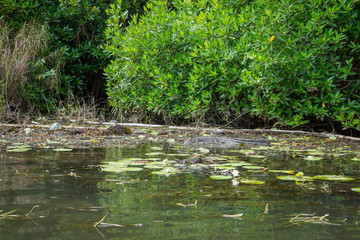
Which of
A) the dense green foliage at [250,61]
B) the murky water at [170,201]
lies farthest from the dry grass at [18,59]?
the murky water at [170,201]

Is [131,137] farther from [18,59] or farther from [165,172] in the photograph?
[18,59]

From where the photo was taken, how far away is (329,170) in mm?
2992

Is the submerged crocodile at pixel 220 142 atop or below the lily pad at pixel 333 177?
atop

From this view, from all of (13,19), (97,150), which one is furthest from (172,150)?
(13,19)

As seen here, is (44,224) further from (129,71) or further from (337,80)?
(129,71)

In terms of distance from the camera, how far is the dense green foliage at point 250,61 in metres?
5.46

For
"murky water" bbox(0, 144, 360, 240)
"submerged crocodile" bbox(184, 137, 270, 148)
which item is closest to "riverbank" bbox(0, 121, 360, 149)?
"submerged crocodile" bbox(184, 137, 270, 148)

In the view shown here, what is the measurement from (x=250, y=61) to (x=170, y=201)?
4545 millimetres

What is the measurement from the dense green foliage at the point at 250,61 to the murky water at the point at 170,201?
7.96ft

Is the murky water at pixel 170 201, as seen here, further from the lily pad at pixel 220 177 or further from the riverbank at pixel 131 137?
the riverbank at pixel 131 137

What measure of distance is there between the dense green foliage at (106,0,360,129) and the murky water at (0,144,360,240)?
243 centimetres

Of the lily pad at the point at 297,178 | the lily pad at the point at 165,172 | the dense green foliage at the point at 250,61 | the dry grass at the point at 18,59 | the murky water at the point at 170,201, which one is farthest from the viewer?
the dry grass at the point at 18,59

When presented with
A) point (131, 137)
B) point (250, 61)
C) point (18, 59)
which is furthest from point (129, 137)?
point (18, 59)

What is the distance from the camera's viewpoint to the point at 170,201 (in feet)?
6.54
